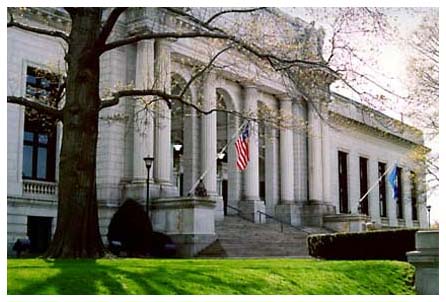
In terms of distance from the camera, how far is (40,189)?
25.6 meters

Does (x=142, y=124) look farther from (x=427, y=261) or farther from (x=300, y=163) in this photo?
(x=427, y=261)

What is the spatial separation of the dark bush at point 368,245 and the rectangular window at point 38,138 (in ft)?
34.3

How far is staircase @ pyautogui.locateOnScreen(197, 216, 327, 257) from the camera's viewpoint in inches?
1003

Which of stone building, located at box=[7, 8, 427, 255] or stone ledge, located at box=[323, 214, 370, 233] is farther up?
stone building, located at box=[7, 8, 427, 255]

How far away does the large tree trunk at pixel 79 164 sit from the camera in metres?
14.5

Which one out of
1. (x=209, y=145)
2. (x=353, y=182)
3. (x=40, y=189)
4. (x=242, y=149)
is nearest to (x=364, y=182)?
(x=353, y=182)

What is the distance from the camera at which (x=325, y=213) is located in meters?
37.7

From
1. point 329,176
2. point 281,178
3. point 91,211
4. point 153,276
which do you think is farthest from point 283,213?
point 153,276

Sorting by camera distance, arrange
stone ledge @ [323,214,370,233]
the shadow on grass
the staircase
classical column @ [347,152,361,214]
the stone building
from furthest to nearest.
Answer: classical column @ [347,152,361,214] → stone ledge @ [323,214,370,233] → the staircase → the stone building → the shadow on grass

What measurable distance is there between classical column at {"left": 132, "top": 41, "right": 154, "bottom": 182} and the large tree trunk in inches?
485

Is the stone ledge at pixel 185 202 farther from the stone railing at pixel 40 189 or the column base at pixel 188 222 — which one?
the stone railing at pixel 40 189

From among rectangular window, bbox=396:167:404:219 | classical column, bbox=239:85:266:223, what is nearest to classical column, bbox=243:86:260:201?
classical column, bbox=239:85:266:223

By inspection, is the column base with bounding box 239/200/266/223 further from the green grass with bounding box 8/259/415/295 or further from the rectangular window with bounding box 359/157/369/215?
the green grass with bounding box 8/259/415/295

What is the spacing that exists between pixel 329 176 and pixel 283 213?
4.46 meters
